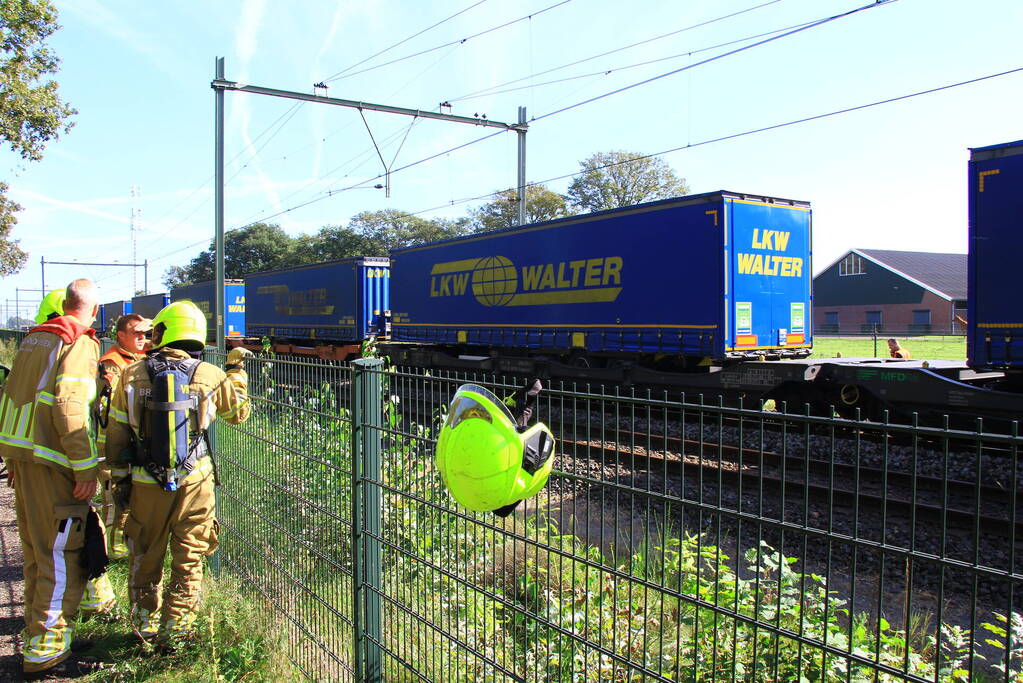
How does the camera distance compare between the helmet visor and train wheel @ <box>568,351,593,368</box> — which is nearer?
the helmet visor

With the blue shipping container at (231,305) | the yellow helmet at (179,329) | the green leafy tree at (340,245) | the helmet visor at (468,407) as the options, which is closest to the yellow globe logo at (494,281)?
the yellow helmet at (179,329)

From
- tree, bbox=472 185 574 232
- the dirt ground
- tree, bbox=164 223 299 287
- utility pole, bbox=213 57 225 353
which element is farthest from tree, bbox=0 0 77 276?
tree, bbox=164 223 299 287

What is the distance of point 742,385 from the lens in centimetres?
1121

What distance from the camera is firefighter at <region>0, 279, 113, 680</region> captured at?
372 cm

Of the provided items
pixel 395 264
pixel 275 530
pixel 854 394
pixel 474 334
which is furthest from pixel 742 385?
pixel 395 264

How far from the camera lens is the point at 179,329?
3.73m

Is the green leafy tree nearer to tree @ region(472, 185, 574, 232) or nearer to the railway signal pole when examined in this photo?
tree @ region(472, 185, 574, 232)

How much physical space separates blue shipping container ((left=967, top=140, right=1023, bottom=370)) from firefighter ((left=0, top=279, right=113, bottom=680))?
930 cm

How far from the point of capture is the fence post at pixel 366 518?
3176 millimetres

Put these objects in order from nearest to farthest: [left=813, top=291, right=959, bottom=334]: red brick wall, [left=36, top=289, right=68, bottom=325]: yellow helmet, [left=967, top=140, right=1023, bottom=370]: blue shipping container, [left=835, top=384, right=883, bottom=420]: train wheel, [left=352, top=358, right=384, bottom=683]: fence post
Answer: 1. [left=352, top=358, right=384, bottom=683]: fence post
2. [left=36, top=289, right=68, bottom=325]: yellow helmet
3. [left=967, top=140, right=1023, bottom=370]: blue shipping container
4. [left=835, top=384, right=883, bottom=420]: train wheel
5. [left=813, top=291, right=959, bottom=334]: red brick wall

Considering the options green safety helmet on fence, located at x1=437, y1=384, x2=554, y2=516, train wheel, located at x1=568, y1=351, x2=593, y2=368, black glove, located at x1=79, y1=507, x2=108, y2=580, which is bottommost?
black glove, located at x1=79, y1=507, x2=108, y2=580

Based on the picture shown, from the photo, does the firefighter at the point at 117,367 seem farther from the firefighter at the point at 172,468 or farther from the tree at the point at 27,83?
the tree at the point at 27,83

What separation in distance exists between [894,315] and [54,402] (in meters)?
61.3

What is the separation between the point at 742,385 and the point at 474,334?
23.8 ft
